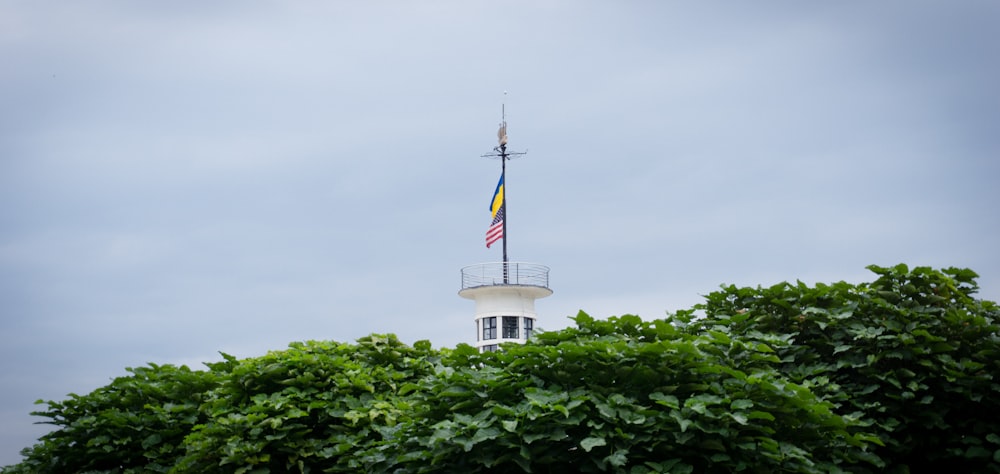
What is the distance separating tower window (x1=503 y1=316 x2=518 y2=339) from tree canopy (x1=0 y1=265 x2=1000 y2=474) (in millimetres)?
26930

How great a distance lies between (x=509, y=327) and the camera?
4128 centimetres

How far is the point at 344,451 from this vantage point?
10648 millimetres

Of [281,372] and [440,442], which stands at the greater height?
[281,372]

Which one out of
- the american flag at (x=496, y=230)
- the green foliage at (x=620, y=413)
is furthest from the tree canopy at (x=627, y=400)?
the american flag at (x=496, y=230)

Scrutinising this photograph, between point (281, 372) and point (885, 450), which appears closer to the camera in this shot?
point (885, 450)

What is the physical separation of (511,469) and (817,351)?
474cm

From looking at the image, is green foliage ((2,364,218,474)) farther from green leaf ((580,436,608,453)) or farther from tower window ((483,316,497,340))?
tower window ((483,316,497,340))

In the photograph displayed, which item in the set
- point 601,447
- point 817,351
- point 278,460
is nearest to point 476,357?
point 601,447

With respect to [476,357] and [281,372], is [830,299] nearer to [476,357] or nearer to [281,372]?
[476,357]

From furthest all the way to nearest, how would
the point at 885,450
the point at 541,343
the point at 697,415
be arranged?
the point at 885,450, the point at 541,343, the point at 697,415

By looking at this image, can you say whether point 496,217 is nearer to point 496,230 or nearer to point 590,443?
point 496,230

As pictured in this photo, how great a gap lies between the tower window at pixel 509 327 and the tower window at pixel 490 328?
17.9 inches

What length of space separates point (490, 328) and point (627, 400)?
1326 inches

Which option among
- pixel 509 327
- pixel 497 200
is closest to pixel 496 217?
pixel 497 200
